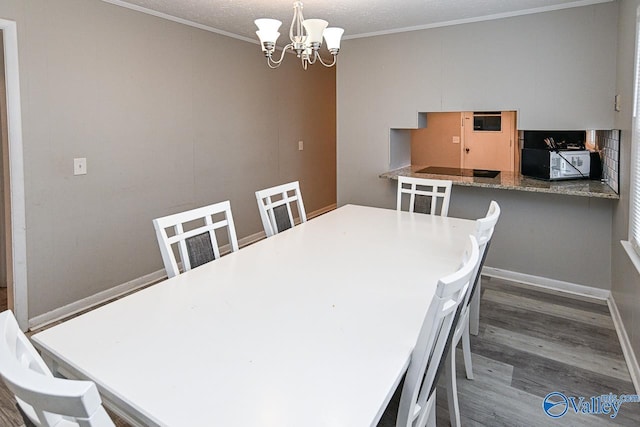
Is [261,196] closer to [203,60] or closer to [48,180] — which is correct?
[48,180]

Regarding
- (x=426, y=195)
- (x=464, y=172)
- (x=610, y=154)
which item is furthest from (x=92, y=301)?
(x=610, y=154)

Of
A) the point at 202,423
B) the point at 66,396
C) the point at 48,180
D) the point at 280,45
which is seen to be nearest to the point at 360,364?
the point at 202,423

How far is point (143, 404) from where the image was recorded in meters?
0.93

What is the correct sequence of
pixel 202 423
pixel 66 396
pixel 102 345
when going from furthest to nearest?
pixel 102 345, pixel 202 423, pixel 66 396

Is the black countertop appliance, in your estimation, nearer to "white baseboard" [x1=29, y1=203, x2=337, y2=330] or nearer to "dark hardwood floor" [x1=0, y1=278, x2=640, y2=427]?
"dark hardwood floor" [x1=0, y1=278, x2=640, y2=427]

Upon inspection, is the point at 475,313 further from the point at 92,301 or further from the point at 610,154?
the point at 92,301

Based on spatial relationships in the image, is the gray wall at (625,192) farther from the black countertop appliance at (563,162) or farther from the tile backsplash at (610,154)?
the black countertop appliance at (563,162)

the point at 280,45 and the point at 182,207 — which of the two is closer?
the point at 182,207

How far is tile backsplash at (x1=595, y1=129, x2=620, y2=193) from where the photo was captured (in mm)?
2862

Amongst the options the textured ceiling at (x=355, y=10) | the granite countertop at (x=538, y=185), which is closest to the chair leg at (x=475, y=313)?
the granite countertop at (x=538, y=185)

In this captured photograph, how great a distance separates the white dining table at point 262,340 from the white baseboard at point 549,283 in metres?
1.91

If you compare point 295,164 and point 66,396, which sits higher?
point 295,164

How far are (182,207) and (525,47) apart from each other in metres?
3.31

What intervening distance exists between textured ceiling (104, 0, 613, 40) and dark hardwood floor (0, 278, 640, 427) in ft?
7.60
